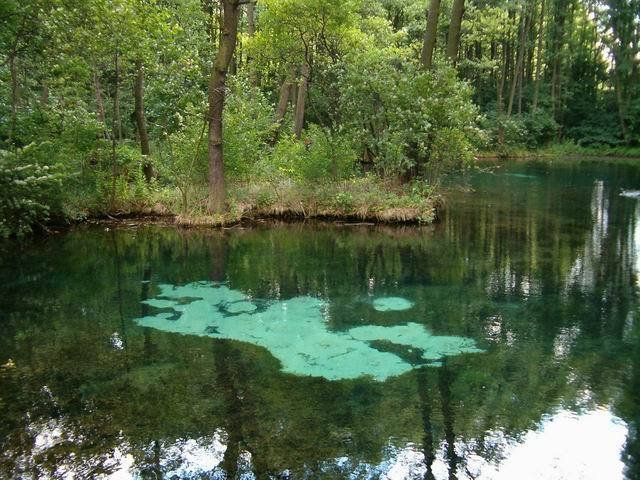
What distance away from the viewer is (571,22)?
35.9m

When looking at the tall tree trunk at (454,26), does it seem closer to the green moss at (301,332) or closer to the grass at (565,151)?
the green moss at (301,332)

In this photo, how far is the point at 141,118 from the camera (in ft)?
47.0

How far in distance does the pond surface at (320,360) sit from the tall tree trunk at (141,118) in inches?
143

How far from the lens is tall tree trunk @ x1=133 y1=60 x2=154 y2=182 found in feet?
44.8

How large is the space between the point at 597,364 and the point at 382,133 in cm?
895

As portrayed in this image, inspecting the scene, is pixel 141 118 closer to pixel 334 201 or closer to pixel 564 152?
pixel 334 201

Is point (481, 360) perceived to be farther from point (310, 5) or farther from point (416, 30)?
point (416, 30)

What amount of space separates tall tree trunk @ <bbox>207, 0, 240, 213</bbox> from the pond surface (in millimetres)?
1856

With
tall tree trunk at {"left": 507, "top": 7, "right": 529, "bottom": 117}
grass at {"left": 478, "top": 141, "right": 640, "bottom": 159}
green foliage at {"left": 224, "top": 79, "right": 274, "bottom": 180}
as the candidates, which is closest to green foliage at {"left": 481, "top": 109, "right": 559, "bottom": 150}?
grass at {"left": 478, "top": 141, "right": 640, "bottom": 159}

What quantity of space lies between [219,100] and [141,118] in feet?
9.84

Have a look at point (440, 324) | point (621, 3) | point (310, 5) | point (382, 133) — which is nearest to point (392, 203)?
point (382, 133)

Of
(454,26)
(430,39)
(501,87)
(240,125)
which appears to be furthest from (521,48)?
(240,125)

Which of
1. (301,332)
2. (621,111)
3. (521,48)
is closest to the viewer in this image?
(301,332)

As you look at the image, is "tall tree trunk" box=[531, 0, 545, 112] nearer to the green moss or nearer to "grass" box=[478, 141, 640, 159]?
"grass" box=[478, 141, 640, 159]
